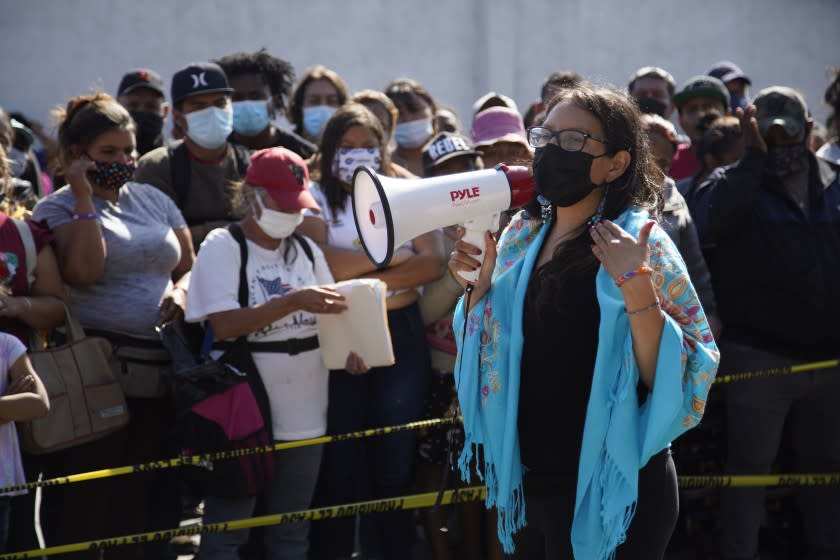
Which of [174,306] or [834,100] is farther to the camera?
[834,100]

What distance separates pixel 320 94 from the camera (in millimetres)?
6379

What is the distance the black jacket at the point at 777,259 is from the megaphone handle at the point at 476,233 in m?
2.24

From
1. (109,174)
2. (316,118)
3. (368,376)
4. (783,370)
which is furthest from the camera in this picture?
(316,118)

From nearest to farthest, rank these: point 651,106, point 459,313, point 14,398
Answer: point 459,313 < point 14,398 < point 651,106

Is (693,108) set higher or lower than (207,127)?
lower

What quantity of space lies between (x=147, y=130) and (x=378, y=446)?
2388 mm

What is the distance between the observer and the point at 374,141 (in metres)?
4.96

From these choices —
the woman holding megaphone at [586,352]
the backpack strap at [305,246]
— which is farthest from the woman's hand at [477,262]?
the backpack strap at [305,246]

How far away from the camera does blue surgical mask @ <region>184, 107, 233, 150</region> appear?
5.20 metres

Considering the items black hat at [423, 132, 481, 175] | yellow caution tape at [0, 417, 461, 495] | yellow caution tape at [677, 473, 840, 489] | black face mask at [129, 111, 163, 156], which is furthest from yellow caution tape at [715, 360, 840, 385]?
black face mask at [129, 111, 163, 156]

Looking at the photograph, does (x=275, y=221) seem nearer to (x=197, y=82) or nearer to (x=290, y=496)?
(x=290, y=496)

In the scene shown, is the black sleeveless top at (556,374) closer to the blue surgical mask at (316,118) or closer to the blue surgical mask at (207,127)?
the blue surgical mask at (207,127)

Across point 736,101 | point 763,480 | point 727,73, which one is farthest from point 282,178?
point 727,73

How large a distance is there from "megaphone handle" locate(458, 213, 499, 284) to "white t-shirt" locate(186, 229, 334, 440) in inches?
55.6
